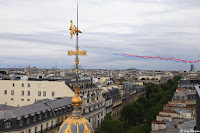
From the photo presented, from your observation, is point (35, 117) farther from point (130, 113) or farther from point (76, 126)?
point (130, 113)

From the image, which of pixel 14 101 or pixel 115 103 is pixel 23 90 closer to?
pixel 14 101

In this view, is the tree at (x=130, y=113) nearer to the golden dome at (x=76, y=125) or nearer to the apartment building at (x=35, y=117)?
the apartment building at (x=35, y=117)

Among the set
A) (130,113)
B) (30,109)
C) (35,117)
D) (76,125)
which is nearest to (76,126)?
(76,125)

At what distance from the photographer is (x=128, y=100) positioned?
11844cm

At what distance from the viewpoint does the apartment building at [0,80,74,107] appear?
270 ft

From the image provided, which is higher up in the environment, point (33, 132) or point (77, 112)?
point (77, 112)

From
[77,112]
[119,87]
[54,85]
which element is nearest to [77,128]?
[77,112]

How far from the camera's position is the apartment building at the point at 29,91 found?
8231 centimetres

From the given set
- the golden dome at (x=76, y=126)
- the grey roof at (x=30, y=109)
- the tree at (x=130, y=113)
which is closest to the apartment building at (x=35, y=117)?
the grey roof at (x=30, y=109)

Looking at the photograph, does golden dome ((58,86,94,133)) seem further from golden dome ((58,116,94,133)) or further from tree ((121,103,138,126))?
tree ((121,103,138,126))

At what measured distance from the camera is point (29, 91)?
294ft

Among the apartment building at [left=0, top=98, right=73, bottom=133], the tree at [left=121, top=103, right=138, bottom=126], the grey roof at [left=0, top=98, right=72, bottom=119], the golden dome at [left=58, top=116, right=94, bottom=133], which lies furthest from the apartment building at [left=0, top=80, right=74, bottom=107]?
the golden dome at [left=58, top=116, right=94, bottom=133]

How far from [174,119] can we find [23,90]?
2422 inches

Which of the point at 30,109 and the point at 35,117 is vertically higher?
the point at 30,109
